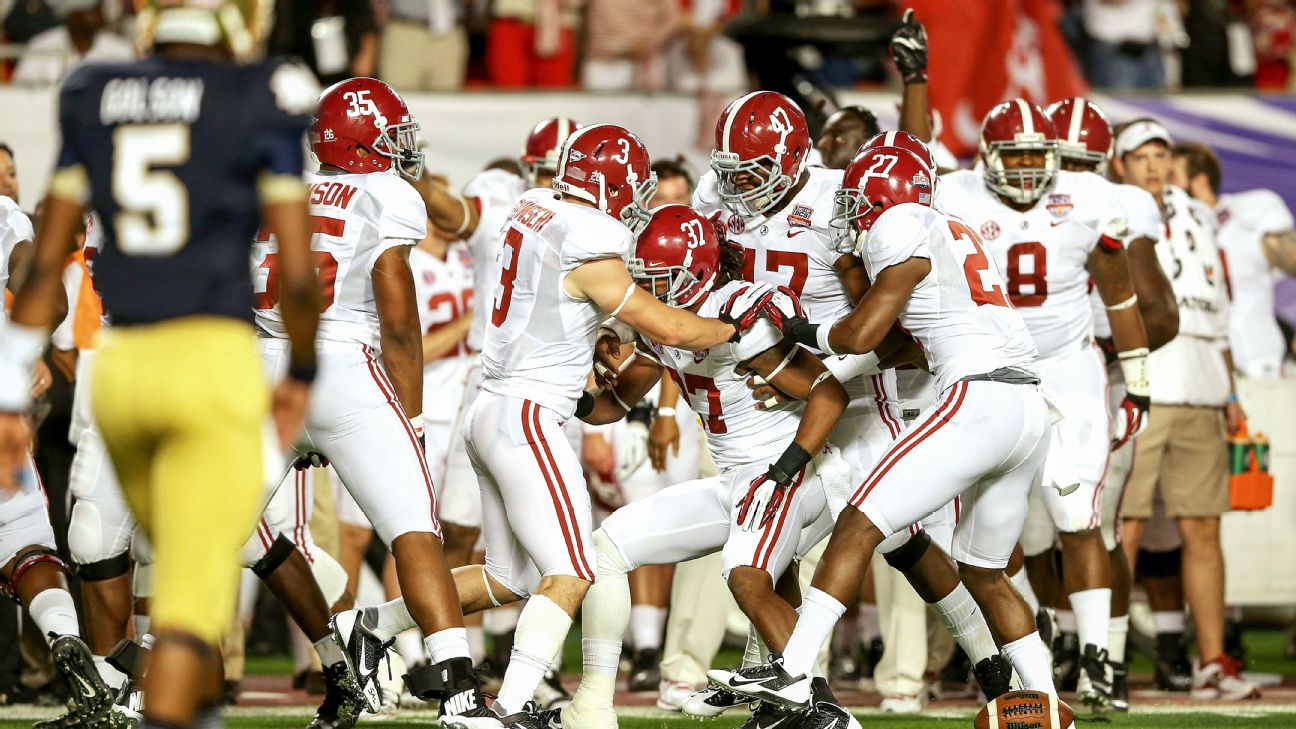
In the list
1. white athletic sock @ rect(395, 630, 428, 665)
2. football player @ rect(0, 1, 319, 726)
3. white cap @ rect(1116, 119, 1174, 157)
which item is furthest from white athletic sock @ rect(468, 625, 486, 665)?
football player @ rect(0, 1, 319, 726)

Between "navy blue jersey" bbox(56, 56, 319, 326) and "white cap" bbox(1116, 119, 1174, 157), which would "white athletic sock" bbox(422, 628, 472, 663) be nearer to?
"navy blue jersey" bbox(56, 56, 319, 326)

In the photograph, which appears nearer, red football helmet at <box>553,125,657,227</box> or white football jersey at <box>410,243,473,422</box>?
red football helmet at <box>553,125,657,227</box>

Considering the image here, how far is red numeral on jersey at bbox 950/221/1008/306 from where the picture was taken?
228 inches

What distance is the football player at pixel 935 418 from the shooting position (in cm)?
557

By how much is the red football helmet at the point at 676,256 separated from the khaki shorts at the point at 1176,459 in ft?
10.6

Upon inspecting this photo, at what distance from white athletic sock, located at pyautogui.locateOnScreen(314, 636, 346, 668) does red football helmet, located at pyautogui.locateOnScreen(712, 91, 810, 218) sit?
2.13 metres

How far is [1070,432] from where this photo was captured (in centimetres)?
702

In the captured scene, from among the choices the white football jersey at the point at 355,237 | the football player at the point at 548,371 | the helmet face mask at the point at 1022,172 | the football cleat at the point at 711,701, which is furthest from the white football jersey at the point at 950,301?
the white football jersey at the point at 355,237

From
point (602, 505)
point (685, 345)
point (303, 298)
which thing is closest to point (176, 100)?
point (303, 298)

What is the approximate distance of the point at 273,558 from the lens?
20.6 ft

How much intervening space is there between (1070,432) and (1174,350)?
5.45 feet

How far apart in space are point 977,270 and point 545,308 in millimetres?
1406

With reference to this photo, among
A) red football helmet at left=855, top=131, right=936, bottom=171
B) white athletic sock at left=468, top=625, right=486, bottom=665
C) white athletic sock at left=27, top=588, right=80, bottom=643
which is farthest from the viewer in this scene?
white athletic sock at left=468, top=625, right=486, bottom=665

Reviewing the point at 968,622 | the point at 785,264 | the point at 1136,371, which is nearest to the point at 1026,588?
the point at 1136,371
